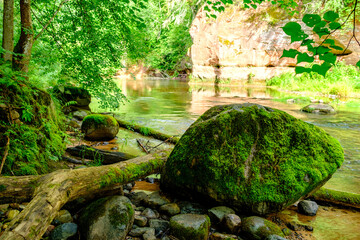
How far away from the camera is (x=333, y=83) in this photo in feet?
51.1

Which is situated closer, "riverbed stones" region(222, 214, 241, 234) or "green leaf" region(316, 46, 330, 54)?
"green leaf" region(316, 46, 330, 54)

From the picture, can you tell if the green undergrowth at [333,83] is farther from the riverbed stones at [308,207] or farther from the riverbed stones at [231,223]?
the riverbed stones at [231,223]

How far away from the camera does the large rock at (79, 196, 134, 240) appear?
6.34 feet

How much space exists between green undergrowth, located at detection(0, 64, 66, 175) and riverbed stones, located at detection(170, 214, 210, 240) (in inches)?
63.0

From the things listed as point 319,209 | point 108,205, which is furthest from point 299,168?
point 108,205

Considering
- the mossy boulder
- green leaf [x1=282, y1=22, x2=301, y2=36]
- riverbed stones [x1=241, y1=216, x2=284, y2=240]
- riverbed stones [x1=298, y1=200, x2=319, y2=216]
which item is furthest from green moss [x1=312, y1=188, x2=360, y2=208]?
the mossy boulder

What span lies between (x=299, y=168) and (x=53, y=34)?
5.28 meters

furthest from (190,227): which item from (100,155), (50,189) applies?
(100,155)

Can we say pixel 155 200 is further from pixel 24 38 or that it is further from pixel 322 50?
pixel 24 38

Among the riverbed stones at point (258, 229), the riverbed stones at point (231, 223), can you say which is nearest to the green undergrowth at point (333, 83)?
the riverbed stones at point (258, 229)

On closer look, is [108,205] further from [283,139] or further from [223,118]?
[283,139]

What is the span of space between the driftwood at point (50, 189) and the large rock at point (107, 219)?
171mm

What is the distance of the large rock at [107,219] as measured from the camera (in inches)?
76.0

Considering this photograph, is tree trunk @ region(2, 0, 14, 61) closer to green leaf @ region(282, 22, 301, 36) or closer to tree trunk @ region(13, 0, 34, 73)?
tree trunk @ region(13, 0, 34, 73)
